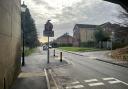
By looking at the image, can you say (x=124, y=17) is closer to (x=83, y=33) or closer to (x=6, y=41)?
(x=6, y=41)

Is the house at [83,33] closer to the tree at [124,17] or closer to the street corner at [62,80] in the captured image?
the tree at [124,17]

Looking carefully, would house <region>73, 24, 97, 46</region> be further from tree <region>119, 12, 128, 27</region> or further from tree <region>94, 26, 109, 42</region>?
tree <region>119, 12, 128, 27</region>

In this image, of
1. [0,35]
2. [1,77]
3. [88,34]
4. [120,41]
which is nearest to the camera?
[0,35]

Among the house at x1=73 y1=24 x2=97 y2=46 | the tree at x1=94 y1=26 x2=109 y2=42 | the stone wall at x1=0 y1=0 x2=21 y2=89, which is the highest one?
the house at x1=73 y1=24 x2=97 y2=46

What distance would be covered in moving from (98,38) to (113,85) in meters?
56.4

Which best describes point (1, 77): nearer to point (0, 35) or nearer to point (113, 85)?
point (0, 35)

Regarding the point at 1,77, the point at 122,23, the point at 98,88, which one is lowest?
the point at 98,88

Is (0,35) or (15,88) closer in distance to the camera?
(0,35)

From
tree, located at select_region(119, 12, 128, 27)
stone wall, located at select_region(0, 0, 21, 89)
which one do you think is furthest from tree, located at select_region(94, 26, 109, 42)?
stone wall, located at select_region(0, 0, 21, 89)

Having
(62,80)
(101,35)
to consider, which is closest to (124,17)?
(62,80)

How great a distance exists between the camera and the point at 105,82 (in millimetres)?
12953

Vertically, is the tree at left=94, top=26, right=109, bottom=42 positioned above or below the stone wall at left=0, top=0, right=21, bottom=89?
above

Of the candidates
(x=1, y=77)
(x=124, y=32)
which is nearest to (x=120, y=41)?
(x=124, y=32)

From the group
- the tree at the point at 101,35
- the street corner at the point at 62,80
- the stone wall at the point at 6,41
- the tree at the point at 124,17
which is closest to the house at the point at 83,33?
the tree at the point at 101,35
